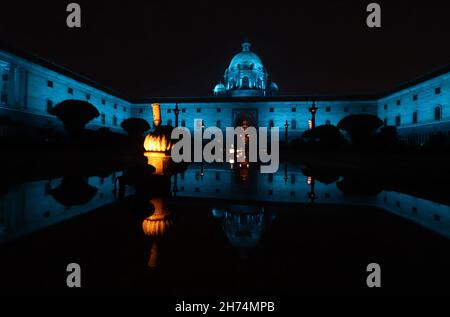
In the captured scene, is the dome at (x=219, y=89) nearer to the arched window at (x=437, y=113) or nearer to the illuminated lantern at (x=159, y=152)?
the arched window at (x=437, y=113)

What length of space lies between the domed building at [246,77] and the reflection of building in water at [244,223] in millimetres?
59580

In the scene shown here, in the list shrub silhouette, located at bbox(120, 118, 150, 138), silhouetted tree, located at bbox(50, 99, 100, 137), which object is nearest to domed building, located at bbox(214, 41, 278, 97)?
shrub silhouette, located at bbox(120, 118, 150, 138)

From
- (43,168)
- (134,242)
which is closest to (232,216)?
(134,242)

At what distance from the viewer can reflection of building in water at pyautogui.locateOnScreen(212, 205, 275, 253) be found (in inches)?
142

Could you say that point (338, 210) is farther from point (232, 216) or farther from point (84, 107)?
point (84, 107)

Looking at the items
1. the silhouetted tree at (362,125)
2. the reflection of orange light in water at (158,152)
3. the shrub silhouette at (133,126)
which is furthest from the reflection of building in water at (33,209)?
the shrub silhouette at (133,126)

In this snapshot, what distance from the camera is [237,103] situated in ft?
175

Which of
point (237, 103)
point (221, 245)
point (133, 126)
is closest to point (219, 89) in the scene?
point (237, 103)

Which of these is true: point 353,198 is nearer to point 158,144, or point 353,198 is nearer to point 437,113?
point 158,144

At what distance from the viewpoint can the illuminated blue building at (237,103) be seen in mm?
30875

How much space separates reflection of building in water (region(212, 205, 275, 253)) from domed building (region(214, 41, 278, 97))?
5958 centimetres

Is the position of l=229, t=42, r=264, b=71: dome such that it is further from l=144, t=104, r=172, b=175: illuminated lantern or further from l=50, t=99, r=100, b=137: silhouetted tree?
l=144, t=104, r=172, b=175: illuminated lantern

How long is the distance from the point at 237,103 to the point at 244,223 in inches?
1980

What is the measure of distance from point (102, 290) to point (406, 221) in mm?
4553
